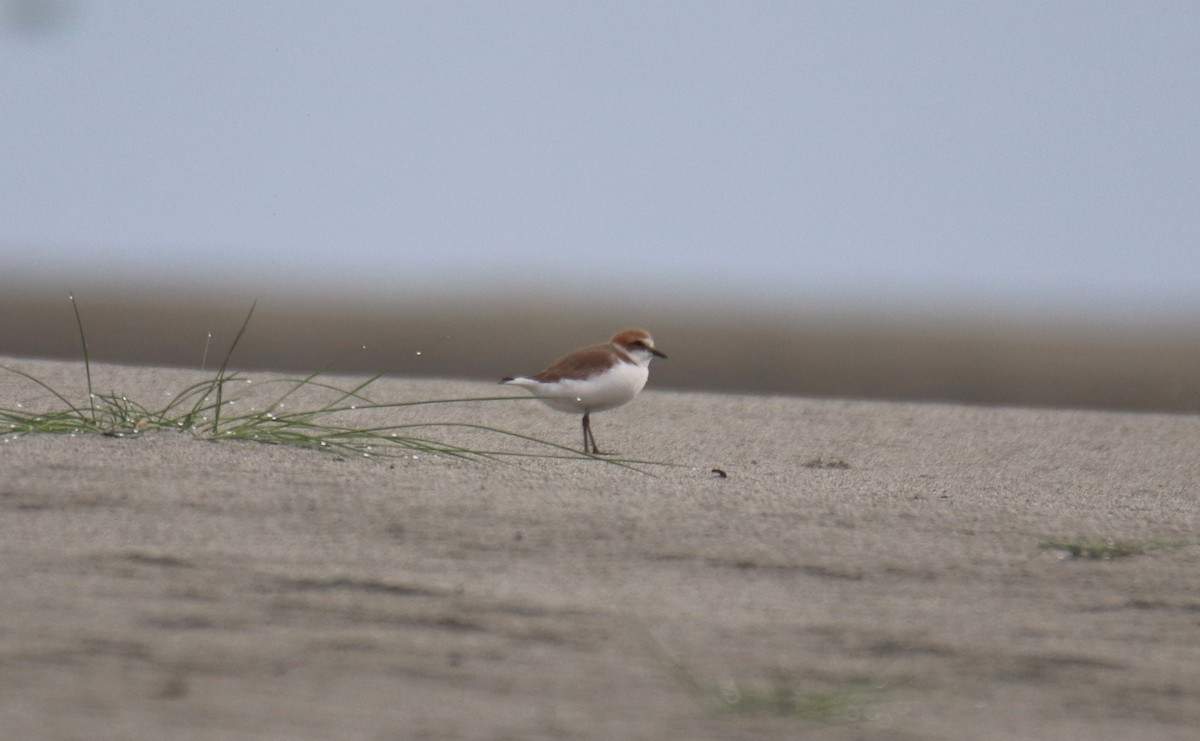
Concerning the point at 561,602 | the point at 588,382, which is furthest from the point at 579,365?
the point at 561,602

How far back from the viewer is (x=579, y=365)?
530cm

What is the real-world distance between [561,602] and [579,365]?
8.13ft

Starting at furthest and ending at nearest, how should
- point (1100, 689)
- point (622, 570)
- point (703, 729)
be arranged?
1. point (622, 570)
2. point (1100, 689)
3. point (703, 729)

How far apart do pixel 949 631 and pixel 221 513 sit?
5.45 feet

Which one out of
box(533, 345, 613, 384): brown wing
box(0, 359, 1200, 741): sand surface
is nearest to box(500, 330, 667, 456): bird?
box(533, 345, 613, 384): brown wing

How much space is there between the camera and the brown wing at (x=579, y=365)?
5285 mm

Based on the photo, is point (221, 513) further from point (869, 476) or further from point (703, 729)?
point (869, 476)

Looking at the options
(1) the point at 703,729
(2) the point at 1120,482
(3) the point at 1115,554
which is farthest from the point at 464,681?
(2) the point at 1120,482

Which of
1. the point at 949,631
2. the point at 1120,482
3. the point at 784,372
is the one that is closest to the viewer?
the point at 949,631

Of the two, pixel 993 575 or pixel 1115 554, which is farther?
pixel 1115 554

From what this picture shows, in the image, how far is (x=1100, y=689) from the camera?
2.67m

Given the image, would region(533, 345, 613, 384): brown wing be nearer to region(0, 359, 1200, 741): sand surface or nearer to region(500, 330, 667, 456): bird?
region(500, 330, 667, 456): bird

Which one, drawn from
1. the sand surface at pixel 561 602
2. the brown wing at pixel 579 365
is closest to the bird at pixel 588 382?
the brown wing at pixel 579 365

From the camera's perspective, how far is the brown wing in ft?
17.3
